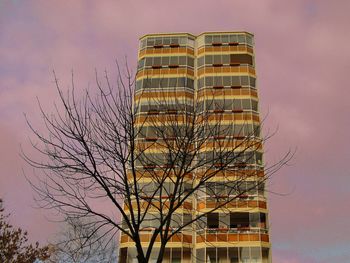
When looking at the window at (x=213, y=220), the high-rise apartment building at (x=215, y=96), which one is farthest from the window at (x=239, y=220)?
the window at (x=213, y=220)

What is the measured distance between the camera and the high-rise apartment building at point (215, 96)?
36969 mm

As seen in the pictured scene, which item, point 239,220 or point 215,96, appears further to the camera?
point 215,96

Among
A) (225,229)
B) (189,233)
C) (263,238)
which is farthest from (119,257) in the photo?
(263,238)

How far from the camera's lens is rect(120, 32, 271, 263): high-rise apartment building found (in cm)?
3697

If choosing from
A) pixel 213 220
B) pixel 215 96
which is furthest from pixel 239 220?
pixel 215 96

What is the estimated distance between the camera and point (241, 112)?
143 feet

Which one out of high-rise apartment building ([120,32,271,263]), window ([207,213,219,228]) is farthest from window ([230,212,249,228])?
window ([207,213,219,228])

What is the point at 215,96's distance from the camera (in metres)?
43.5

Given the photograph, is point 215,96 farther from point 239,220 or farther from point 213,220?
point 239,220

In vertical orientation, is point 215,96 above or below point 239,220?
above

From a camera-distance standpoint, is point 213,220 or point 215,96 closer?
point 213,220

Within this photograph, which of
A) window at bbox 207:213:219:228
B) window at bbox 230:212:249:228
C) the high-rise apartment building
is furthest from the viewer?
window at bbox 230:212:249:228

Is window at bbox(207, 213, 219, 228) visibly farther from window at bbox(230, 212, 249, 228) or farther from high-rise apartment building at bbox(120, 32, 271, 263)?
window at bbox(230, 212, 249, 228)

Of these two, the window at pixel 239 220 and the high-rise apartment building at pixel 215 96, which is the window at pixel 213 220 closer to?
the high-rise apartment building at pixel 215 96
